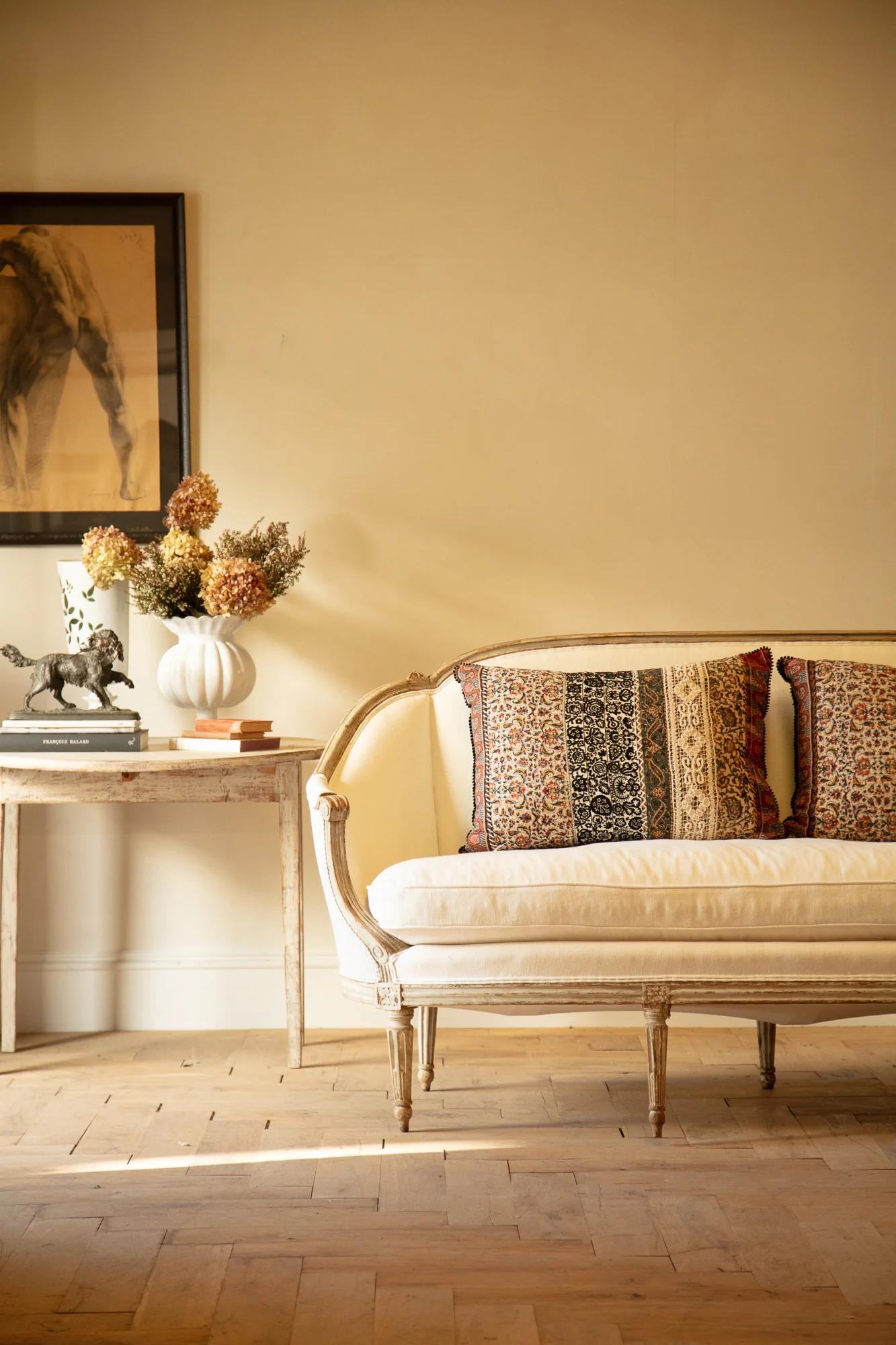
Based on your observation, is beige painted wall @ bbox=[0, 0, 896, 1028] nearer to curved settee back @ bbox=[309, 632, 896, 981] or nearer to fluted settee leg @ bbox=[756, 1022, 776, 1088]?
curved settee back @ bbox=[309, 632, 896, 981]

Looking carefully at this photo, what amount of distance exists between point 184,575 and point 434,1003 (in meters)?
1.21

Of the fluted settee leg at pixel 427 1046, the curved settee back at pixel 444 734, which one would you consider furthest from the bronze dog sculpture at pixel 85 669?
the fluted settee leg at pixel 427 1046

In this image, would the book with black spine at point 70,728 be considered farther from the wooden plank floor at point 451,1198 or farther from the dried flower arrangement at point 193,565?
the wooden plank floor at point 451,1198

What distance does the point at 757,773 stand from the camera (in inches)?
Result: 108

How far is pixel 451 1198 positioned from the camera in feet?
6.77

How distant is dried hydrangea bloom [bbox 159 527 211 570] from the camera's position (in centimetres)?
290

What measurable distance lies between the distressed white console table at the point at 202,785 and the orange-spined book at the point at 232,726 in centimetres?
7

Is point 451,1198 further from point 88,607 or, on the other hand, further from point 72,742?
point 88,607

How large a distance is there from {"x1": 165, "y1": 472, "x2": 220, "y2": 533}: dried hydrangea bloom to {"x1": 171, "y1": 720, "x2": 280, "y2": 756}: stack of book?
0.49 m

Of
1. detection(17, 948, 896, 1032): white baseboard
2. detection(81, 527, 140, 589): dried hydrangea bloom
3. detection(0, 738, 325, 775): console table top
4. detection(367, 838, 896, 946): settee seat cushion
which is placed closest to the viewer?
detection(367, 838, 896, 946): settee seat cushion

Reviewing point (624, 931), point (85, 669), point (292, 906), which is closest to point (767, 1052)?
point (624, 931)

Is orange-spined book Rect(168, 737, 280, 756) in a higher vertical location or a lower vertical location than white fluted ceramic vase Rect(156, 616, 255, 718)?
lower

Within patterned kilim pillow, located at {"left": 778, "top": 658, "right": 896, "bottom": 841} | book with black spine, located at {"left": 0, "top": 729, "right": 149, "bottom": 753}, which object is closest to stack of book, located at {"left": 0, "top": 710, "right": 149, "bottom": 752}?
book with black spine, located at {"left": 0, "top": 729, "right": 149, "bottom": 753}

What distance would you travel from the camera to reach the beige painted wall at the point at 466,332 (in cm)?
323
